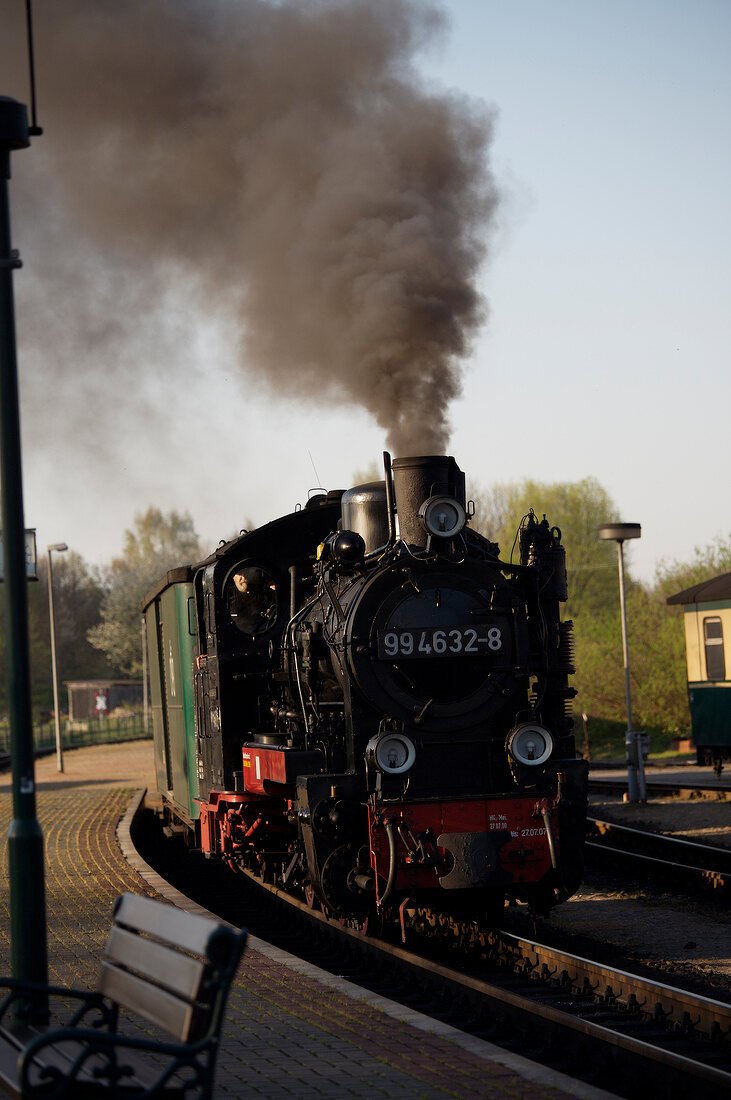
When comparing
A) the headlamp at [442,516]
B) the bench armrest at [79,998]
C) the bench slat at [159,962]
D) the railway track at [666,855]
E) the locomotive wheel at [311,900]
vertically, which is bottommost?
the railway track at [666,855]

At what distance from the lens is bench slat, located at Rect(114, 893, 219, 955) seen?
13.6 feet

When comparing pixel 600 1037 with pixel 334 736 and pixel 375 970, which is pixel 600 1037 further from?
pixel 334 736

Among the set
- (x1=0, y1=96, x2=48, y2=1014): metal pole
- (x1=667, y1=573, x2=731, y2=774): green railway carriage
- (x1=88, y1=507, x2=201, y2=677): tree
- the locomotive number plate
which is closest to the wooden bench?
(x1=0, y1=96, x2=48, y2=1014): metal pole

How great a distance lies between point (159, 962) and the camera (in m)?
4.38

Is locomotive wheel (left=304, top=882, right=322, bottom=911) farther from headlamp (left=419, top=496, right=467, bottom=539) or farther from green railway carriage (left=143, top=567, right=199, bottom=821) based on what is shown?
headlamp (left=419, top=496, right=467, bottom=539)

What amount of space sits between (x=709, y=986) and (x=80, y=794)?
1610 cm

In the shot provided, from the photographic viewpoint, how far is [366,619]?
8.93m

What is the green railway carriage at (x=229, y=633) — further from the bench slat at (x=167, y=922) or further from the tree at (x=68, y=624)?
the tree at (x=68, y=624)

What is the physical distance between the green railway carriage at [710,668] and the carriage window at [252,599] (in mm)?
12705

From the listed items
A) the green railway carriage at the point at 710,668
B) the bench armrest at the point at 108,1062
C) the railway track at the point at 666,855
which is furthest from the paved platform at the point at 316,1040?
the green railway carriage at the point at 710,668

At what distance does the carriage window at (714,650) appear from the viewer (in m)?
22.2

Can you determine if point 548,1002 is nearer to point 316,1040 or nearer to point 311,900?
point 316,1040

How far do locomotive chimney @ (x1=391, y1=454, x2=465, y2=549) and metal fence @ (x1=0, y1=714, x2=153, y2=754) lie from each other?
125 feet

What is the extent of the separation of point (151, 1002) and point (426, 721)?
186 inches
